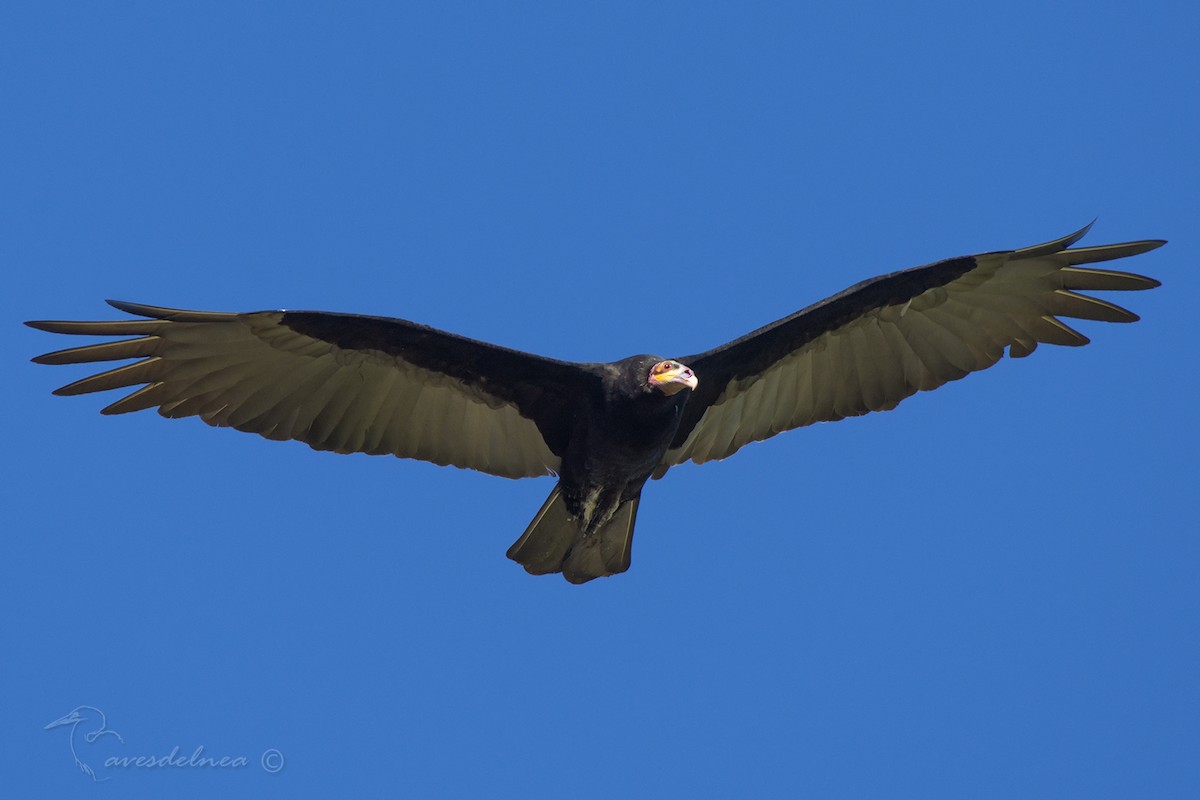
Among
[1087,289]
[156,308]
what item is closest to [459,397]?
[156,308]

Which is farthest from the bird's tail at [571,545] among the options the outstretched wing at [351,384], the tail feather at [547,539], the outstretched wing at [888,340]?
the outstretched wing at [888,340]

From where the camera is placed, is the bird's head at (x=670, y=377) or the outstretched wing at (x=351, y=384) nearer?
the bird's head at (x=670, y=377)

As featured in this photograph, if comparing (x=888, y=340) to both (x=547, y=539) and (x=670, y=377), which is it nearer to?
(x=670, y=377)

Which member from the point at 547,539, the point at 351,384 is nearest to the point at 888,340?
the point at 547,539

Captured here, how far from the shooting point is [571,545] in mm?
11000

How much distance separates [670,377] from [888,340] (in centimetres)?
237

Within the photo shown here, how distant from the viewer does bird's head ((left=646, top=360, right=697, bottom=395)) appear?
980cm

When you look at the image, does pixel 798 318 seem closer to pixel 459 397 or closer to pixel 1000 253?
pixel 1000 253

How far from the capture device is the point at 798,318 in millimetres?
10828

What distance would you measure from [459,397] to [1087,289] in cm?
490

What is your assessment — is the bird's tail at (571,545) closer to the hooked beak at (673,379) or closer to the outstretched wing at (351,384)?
the outstretched wing at (351,384)

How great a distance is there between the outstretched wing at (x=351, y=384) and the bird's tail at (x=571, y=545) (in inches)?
18.0

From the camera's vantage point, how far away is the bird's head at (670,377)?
9.80m

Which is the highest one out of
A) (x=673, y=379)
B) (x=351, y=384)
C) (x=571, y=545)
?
(x=351, y=384)
